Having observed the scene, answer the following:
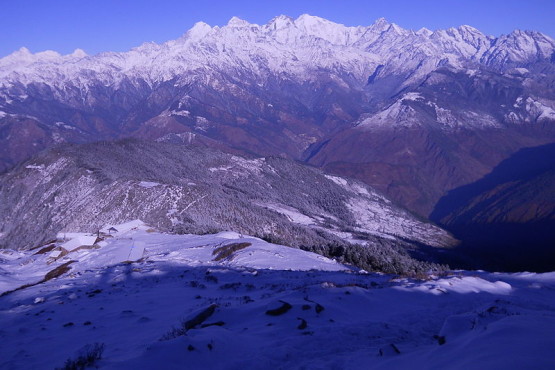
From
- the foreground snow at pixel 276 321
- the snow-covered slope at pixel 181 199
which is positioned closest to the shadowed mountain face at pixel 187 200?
the snow-covered slope at pixel 181 199

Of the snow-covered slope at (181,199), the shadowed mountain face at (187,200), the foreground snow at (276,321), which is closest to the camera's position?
the foreground snow at (276,321)

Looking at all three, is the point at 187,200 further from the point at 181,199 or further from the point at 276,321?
the point at 276,321

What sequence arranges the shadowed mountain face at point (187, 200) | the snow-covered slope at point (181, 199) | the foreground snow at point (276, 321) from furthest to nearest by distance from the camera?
the snow-covered slope at point (181, 199) → the shadowed mountain face at point (187, 200) → the foreground snow at point (276, 321)

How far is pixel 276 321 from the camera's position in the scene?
51.3 feet

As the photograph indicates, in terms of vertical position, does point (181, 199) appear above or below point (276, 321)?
above

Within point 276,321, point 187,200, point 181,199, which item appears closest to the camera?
point 276,321

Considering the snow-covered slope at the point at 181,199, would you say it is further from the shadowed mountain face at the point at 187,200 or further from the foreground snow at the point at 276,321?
the foreground snow at the point at 276,321

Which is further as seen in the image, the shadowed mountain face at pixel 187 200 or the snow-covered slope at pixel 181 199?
the snow-covered slope at pixel 181 199

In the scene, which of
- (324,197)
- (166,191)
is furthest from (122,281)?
(324,197)

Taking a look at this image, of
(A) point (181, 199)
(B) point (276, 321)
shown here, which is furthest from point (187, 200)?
(B) point (276, 321)

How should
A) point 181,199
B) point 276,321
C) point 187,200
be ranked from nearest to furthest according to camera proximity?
point 276,321
point 181,199
point 187,200

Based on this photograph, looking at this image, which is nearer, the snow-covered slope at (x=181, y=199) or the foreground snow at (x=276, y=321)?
the foreground snow at (x=276, y=321)

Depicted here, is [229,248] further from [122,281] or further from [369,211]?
[369,211]

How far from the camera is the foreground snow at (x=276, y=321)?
445 inches
